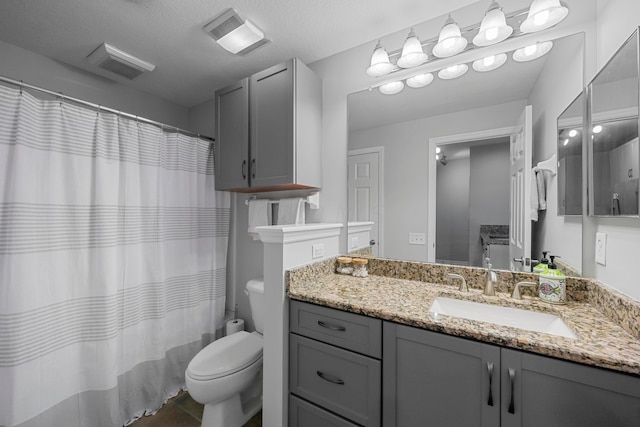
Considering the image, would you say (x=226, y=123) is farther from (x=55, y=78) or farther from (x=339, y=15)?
(x=55, y=78)

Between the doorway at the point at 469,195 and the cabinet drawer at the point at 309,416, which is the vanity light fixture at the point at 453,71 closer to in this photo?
the doorway at the point at 469,195

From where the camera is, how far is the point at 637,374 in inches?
26.5

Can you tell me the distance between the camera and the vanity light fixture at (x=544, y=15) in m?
1.11

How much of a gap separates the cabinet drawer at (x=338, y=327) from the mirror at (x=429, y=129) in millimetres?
604

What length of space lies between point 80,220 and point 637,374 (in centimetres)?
241

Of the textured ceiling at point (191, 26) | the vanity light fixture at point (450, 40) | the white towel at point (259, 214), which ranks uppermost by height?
the textured ceiling at point (191, 26)

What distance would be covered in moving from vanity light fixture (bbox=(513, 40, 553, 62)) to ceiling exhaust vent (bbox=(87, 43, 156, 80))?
7.62ft

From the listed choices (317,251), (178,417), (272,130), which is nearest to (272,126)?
(272,130)

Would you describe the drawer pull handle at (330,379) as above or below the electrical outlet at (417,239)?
below

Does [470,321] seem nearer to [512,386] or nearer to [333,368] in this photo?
[512,386]

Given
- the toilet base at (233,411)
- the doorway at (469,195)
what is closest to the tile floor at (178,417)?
the toilet base at (233,411)

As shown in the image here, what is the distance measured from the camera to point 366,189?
168cm

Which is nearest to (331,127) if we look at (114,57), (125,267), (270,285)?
(270,285)

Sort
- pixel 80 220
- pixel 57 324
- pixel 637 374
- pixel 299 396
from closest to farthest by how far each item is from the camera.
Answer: pixel 637 374 → pixel 299 396 → pixel 57 324 → pixel 80 220
